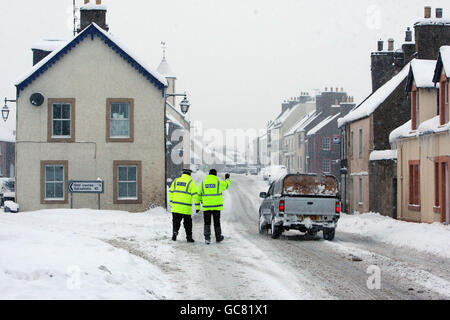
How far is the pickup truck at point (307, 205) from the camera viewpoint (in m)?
18.0

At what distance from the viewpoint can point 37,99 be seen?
98.3 ft

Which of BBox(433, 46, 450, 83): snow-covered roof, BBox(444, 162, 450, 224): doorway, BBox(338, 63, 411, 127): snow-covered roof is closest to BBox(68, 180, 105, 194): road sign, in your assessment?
BBox(444, 162, 450, 224): doorway

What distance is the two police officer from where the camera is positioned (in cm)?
1669

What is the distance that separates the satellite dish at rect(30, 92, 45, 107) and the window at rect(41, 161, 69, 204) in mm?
2810

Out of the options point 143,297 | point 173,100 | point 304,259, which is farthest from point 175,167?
point 143,297

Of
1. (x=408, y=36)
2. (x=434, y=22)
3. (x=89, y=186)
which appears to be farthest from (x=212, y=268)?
(x=408, y=36)

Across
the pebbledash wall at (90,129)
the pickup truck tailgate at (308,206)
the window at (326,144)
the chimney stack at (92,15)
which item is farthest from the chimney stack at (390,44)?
the window at (326,144)

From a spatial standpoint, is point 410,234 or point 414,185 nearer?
point 410,234

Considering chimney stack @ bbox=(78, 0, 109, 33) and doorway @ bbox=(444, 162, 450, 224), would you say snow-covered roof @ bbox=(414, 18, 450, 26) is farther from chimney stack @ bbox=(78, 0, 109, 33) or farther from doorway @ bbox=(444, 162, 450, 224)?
chimney stack @ bbox=(78, 0, 109, 33)

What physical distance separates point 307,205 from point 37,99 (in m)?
17.0

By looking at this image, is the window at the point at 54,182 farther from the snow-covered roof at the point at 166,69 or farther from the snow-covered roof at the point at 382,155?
the snow-covered roof at the point at 166,69

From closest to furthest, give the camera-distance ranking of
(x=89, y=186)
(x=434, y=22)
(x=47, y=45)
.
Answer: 1. (x=89, y=186)
2. (x=434, y=22)
3. (x=47, y=45)

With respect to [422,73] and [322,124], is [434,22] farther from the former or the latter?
[322,124]
